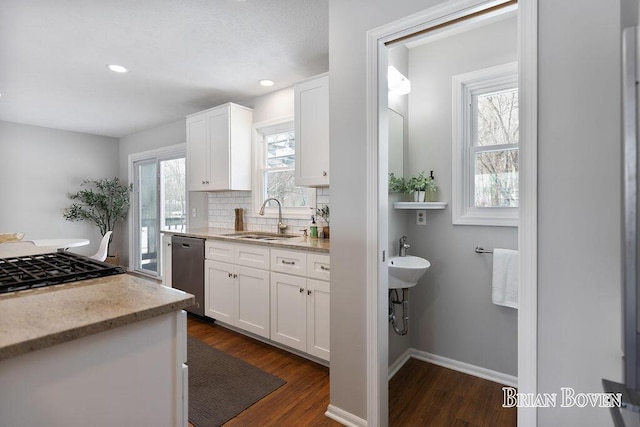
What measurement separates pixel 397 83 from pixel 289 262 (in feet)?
5.27

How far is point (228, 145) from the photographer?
11.5ft

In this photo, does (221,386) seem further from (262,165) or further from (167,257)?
(262,165)

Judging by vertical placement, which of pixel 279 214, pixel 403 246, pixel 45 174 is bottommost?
pixel 403 246

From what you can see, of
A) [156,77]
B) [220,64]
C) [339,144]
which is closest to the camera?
[339,144]

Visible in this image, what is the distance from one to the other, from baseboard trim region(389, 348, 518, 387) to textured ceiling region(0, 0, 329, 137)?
2.62m

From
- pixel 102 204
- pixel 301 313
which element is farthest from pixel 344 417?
pixel 102 204

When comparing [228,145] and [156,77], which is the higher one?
[156,77]

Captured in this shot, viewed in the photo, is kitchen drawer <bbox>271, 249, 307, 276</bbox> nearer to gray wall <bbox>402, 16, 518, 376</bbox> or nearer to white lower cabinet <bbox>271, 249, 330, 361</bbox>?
white lower cabinet <bbox>271, 249, 330, 361</bbox>

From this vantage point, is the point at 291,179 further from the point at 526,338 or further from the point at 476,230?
the point at 526,338

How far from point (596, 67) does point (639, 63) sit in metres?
0.47

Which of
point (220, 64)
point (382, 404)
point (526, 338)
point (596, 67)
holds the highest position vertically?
point (220, 64)

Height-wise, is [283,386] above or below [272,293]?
below

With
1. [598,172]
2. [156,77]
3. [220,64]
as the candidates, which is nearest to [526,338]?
[598,172]

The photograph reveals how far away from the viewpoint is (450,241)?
7.93 ft
